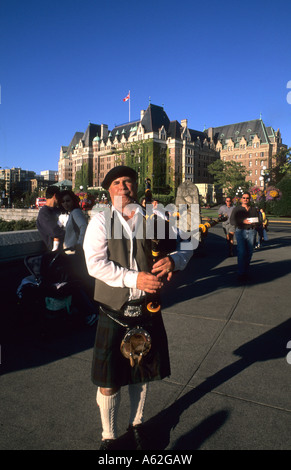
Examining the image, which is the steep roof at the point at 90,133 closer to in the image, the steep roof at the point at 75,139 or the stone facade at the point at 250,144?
the steep roof at the point at 75,139

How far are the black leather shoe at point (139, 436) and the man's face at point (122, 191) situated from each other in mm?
1669

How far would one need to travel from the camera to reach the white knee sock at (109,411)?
230 centimetres

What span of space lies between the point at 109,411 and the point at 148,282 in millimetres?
1012

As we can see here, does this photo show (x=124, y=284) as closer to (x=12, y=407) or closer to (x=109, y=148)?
(x=12, y=407)

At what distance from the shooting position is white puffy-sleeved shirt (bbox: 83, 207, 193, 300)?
7.09 ft

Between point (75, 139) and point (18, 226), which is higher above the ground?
point (75, 139)

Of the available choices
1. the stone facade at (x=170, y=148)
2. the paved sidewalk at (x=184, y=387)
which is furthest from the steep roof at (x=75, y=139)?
the paved sidewalk at (x=184, y=387)

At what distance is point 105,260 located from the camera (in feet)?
7.25

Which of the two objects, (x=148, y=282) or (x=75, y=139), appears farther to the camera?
(x=75, y=139)

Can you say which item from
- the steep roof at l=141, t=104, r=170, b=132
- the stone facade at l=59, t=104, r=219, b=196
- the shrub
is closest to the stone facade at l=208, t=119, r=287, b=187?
the stone facade at l=59, t=104, r=219, b=196

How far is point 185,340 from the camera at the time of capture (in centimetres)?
436

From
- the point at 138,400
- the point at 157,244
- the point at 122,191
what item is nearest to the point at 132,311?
the point at 157,244

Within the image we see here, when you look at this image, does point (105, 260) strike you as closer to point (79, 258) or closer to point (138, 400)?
point (138, 400)

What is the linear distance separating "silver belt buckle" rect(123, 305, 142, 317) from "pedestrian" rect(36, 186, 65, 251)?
3199 mm
